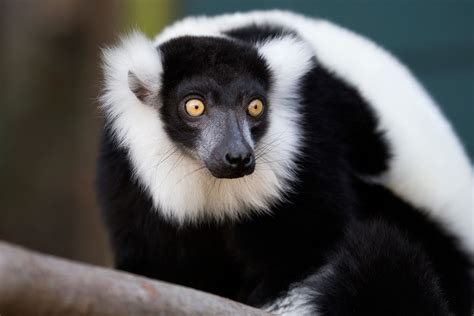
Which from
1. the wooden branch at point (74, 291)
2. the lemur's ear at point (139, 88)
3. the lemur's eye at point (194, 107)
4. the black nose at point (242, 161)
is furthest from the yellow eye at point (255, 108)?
the wooden branch at point (74, 291)

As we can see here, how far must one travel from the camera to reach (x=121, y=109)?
4512 mm

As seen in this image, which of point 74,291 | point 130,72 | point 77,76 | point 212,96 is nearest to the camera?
point 74,291

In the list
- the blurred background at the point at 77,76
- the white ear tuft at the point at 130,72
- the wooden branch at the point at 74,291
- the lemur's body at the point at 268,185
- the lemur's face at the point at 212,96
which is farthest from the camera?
the blurred background at the point at 77,76

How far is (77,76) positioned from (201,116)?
4373 millimetres

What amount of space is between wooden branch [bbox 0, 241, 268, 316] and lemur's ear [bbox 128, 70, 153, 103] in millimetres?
1578

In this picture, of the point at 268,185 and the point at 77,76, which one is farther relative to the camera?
the point at 77,76

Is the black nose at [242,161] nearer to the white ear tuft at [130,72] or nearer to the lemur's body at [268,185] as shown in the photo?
the lemur's body at [268,185]

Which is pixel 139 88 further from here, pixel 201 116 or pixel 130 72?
pixel 201 116

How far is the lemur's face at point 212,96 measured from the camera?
14.0ft

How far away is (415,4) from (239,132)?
5041 mm

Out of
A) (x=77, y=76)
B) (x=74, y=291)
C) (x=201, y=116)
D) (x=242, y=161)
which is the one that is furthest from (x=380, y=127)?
(x=77, y=76)

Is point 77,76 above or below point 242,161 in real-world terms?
below

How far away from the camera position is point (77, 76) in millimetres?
8492

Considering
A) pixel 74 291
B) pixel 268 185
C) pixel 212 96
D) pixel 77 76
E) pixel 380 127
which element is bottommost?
pixel 77 76
